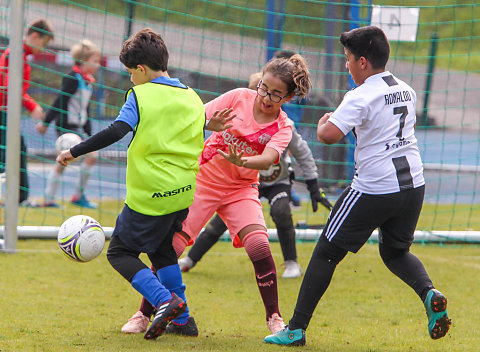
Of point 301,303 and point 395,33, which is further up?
point 395,33

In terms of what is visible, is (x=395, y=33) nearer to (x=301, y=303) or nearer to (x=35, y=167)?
(x=301, y=303)

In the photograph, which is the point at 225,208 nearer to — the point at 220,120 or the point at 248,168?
the point at 248,168

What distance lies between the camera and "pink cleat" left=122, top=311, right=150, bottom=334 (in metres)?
3.87

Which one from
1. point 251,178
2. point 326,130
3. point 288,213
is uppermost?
point 326,130

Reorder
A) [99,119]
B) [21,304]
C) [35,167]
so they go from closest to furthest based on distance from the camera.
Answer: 1. [21,304]
2. [99,119]
3. [35,167]

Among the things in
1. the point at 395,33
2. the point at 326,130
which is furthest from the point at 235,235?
the point at 395,33

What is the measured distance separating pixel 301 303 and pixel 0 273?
255cm

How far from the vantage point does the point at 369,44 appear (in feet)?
11.4

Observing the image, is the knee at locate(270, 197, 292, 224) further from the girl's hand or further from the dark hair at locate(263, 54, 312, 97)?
the girl's hand

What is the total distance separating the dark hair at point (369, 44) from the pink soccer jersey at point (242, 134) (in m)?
0.68

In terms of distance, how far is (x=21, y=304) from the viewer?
4391 mm

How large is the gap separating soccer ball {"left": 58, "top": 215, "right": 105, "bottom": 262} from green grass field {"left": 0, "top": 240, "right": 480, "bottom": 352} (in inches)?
16.5

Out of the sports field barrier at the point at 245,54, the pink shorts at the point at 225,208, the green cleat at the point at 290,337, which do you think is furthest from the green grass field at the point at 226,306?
the sports field barrier at the point at 245,54

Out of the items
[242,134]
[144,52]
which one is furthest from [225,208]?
[144,52]
